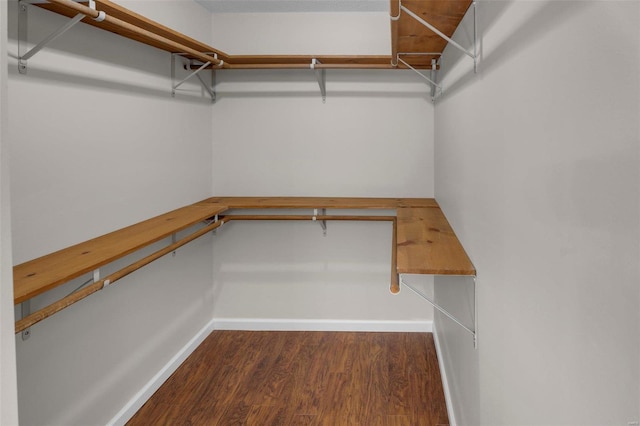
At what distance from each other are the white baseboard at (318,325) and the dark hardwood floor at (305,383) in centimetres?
6

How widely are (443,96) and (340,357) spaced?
1736mm

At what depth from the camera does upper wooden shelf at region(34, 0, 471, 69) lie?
1.66 meters

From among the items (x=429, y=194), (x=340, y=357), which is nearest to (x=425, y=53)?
(x=429, y=194)

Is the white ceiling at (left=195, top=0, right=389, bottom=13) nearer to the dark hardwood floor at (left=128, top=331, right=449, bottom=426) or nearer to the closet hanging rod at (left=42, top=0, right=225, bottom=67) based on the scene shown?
the closet hanging rod at (left=42, top=0, right=225, bottom=67)

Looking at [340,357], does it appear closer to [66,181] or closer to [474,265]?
[474,265]

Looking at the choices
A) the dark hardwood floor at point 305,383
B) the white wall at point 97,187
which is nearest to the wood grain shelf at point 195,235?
the white wall at point 97,187

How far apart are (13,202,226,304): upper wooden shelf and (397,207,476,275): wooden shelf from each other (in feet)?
3.36

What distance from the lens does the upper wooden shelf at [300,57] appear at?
65.2 inches

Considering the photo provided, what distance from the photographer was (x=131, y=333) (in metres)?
2.30

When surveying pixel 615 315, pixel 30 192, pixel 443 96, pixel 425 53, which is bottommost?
pixel 615 315

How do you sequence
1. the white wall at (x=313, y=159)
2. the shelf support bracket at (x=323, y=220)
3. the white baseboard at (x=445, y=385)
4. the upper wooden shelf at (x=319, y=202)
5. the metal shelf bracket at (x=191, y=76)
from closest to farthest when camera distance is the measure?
the white baseboard at (x=445, y=385)
the metal shelf bracket at (x=191, y=76)
the upper wooden shelf at (x=319, y=202)
the shelf support bracket at (x=323, y=220)
the white wall at (x=313, y=159)

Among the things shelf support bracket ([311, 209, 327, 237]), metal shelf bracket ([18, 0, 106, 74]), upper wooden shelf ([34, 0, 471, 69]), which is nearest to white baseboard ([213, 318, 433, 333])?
shelf support bracket ([311, 209, 327, 237])

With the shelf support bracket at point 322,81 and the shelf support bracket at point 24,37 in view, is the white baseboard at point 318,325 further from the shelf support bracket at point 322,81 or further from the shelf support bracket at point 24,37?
the shelf support bracket at point 24,37

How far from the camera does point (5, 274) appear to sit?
2.18 feet
